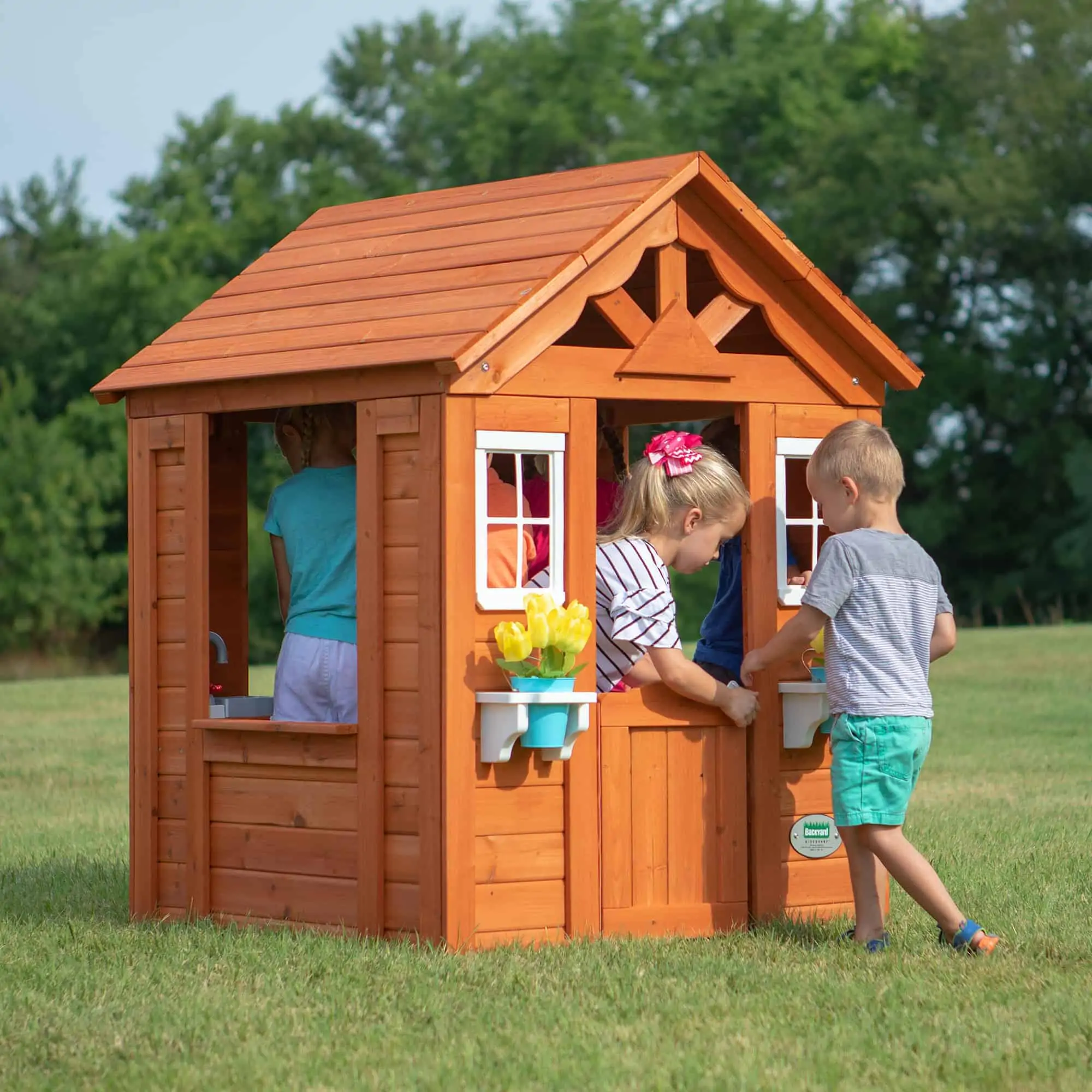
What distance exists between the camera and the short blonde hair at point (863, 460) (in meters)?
6.69

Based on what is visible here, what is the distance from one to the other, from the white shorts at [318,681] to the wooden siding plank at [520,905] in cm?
94

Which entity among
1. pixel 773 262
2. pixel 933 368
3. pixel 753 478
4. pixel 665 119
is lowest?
pixel 753 478

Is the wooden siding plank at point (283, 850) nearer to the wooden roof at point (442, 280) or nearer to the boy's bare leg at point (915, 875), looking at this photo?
the wooden roof at point (442, 280)

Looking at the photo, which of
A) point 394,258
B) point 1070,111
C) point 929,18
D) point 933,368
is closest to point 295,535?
point 394,258

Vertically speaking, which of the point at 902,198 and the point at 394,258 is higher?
the point at 902,198

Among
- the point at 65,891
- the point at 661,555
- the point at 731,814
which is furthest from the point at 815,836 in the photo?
the point at 65,891

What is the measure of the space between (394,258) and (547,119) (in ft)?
121

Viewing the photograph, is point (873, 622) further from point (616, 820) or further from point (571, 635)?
point (616, 820)

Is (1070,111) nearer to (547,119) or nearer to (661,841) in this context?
(547,119)

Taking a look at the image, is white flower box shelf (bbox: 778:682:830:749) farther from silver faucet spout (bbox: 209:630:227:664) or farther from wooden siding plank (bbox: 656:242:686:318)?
silver faucet spout (bbox: 209:630:227:664)

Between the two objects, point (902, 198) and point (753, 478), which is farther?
point (902, 198)

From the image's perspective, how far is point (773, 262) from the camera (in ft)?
23.6

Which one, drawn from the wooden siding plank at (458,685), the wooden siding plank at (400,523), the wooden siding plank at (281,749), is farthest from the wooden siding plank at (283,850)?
the wooden siding plank at (400,523)

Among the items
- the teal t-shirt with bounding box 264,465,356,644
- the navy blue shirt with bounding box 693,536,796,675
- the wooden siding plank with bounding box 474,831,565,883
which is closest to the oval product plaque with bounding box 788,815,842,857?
the navy blue shirt with bounding box 693,536,796,675
